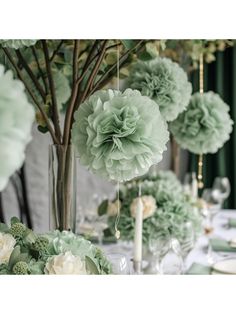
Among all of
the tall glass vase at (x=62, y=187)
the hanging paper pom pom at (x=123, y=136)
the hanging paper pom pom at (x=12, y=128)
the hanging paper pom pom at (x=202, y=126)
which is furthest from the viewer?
the hanging paper pom pom at (x=202, y=126)

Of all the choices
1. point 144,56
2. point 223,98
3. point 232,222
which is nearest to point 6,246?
point 144,56

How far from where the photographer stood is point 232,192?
4.29 m

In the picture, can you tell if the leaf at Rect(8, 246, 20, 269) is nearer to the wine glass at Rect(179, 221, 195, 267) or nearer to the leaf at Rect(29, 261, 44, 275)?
the leaf at Rect(29, 261, 44, 275)

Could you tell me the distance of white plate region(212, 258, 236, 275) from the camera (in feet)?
5.34

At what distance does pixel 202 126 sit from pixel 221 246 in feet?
2.80

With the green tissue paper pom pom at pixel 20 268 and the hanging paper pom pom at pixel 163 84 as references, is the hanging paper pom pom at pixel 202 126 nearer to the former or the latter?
the hanging paper pom pom at pixel 163 84

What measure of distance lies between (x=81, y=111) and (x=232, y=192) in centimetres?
362

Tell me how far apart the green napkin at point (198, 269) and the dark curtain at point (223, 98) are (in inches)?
99.2

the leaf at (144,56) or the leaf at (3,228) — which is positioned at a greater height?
the leaf at (144,56)

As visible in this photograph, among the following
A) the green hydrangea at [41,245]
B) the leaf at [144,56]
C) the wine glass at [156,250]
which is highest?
the leaf at [144,56]

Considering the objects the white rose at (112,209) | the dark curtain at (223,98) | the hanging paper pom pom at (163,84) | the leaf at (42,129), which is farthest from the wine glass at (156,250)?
the dark curtain at (223,98)

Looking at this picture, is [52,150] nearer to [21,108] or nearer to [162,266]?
[21,108]

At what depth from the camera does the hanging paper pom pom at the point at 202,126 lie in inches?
56.1
